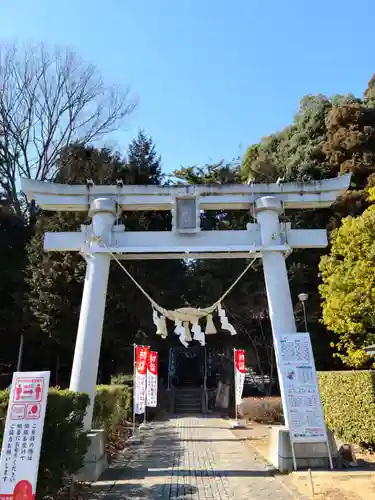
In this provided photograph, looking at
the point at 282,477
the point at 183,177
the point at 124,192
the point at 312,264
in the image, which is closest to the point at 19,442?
the point at 282,477

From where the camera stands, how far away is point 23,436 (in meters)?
4.94

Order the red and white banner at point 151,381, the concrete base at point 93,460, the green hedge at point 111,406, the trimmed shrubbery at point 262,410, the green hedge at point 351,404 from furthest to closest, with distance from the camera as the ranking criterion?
the trimmed shrubbery at point 262,410
the red and white banner at point 151,381
the green hedge at point 111,406
the green hedge at point 351,404
the concrete base at point 93,460

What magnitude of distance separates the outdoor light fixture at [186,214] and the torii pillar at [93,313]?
4.34ft

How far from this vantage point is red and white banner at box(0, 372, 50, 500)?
4.71 meters

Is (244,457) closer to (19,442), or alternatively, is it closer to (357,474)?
(357,474)

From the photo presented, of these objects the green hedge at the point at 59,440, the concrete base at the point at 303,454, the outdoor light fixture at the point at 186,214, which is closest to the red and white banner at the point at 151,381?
the outdoor light fixture at the point at 186,214

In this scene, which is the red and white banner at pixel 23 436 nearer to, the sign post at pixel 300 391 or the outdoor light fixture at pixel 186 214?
the sign post at pixel 300 391

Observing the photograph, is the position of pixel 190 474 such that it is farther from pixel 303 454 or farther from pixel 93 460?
pixel 303 454

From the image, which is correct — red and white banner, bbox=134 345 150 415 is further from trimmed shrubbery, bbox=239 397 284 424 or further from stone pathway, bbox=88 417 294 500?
trimmed shrubbery, bbox=239 397 284 424

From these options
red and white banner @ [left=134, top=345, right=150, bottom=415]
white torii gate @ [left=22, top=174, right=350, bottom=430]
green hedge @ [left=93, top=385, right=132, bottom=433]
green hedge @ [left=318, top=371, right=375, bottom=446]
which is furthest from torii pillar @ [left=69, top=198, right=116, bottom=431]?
red and white banner @ [left=134, top=345, right=150, bottom=415]

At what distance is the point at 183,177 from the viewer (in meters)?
27.1

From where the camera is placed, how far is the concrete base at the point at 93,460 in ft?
23.8

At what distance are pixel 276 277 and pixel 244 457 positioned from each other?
4180mm

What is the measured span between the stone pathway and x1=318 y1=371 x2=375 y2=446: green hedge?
2.39 m
